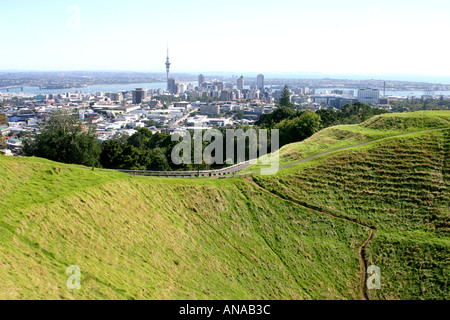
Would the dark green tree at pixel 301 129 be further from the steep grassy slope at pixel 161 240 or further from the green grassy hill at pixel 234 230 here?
the steep grassy slope at pixel 161 240

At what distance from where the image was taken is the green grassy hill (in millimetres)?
16500

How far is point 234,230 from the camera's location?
23.5m

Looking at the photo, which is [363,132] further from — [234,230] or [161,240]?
[161,240]

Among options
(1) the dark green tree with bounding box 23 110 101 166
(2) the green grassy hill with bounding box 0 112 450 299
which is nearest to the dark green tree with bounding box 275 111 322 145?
(2) the green grassy hill with bounding box 0 112 450 299

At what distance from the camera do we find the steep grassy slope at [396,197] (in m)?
21.4

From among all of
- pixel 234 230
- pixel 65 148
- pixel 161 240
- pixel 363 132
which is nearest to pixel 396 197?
pixel 363 132

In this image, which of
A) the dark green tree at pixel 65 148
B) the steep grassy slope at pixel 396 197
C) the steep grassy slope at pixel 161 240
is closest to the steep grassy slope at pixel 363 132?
the steep grassy slope at pixel 396 197

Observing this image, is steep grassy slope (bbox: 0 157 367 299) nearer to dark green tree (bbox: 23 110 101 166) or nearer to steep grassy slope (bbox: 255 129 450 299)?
steep grassy slope (bbox: 255 129 450 299)

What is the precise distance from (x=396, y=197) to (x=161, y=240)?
634 inches

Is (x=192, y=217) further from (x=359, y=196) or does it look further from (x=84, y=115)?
(x=84, y=115)

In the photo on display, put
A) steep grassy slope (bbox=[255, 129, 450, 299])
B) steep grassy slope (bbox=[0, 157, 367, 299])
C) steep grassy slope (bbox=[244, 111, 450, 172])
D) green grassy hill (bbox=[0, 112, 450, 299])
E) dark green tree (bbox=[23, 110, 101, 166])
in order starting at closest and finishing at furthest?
1. steep grassy slope (bbox=[0, 157, 367, 299])
2. green grassy hill (bbox=[0, 112, 450, 299])
3. steep grassy slope (bbox=[255, 129, 450, 299])
4. steep grassy slope (bbox=[244, 111, 450, 172])
5. dark green tree (bbox=[23, 110, 101, 166])

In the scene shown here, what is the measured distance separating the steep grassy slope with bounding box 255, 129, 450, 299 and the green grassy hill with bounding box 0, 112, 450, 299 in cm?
7
